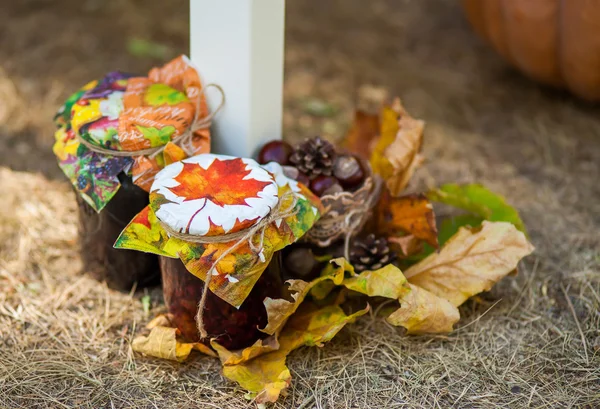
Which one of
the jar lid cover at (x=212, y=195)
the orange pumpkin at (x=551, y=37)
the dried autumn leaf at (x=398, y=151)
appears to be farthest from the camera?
the orange pumpkin at (x=551, y=37)

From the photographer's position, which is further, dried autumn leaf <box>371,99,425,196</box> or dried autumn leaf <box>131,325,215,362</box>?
dried autumn leaf <box>371,99,425,196</box>

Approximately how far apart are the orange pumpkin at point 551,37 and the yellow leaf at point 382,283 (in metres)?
1.23

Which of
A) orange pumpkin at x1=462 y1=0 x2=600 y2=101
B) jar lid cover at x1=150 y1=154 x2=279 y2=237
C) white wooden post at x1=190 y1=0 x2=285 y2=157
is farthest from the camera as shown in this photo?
orange pumpkin at x1=462 y1=0 x2=600 y2=101

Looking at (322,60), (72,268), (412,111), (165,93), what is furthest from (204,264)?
(322,60)

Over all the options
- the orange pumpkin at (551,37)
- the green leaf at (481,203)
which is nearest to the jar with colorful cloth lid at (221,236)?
the green leaf at (481,203)

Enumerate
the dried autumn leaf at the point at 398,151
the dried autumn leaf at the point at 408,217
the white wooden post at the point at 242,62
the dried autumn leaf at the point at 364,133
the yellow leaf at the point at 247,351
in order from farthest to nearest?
1. the dried autumn leaf at the point at 364,133
2. the dried autumn leaf at the point at 398,151
3. the dried autumn leaf at the point at 408,217
4. the white wooden post at the point at 242,62
5. the yellow leaf at the point at 247,351

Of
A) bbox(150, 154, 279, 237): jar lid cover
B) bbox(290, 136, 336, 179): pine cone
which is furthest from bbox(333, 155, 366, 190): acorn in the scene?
bbox(150, 154, 279, 237): jar lid cover

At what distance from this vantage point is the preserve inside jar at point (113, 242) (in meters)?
1.49

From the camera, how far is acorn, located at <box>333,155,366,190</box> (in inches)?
61.2

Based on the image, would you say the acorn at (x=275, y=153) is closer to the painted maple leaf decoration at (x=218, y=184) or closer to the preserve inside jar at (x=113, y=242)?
the painted maple leaf decoration at (x=218, y=184)

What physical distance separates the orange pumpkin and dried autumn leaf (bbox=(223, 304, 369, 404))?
133 centimetres

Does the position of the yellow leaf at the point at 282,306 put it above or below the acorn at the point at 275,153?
below

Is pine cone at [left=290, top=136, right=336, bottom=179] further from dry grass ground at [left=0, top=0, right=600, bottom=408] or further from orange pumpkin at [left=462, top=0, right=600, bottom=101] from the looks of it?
orange pumpkin at [left=462, top=0, right=600, bottom=101]

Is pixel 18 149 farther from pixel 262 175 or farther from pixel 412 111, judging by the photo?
pixel 412 111
